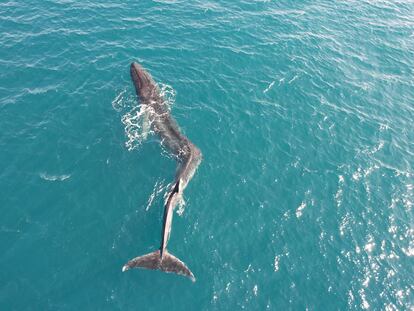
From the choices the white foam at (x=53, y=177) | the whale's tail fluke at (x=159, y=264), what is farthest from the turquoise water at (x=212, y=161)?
the whale's tail fluke at (x=159, y=264)

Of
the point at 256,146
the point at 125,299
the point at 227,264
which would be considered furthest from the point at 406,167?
the point at 125,299

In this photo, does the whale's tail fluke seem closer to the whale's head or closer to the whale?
the whale

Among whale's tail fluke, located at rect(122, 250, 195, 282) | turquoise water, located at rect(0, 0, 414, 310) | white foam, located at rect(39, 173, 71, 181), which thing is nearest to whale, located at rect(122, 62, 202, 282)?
whale's tail fluke, located at rect(122, 250, 195, 282)

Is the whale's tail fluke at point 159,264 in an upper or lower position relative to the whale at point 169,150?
lower

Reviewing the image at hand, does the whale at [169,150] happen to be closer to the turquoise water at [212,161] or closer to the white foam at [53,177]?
the turquoise water at [212,161]

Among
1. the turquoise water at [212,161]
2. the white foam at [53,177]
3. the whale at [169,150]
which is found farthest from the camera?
the white foam at [53,177]

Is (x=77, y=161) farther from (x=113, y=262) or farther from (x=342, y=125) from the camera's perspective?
(x=342, y=125)

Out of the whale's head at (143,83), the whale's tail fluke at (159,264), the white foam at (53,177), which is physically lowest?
the whale's tail fluke at (159,264)
